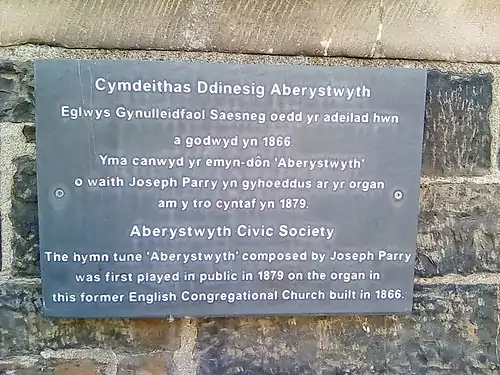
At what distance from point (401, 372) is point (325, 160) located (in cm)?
44

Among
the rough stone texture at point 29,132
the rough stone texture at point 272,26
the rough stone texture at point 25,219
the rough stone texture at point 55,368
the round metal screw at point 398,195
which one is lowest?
the rough stone texture at point 55,368

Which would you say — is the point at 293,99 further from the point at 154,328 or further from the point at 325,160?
the point at 154,328

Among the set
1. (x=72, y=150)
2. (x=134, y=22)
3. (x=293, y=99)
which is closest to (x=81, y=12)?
(x=134, y=22)

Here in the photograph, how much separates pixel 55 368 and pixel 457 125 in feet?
2.80

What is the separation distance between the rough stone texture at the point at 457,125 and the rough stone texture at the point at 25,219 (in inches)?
27.6

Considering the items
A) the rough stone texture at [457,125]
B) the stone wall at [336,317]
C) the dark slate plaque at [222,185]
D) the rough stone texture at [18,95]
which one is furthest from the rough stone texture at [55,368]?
the rough stone texture at [457,125]

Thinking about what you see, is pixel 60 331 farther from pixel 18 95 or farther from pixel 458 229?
pixel 458 229

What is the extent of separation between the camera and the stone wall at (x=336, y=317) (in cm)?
93

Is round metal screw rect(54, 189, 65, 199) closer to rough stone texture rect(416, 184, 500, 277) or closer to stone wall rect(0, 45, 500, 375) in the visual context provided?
stone wall rect(0, 45, 500, 375)

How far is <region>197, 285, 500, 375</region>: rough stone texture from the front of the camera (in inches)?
38.7

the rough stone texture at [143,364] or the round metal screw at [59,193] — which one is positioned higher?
the round metal screw at [59,193]

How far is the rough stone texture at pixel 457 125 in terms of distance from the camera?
97 centimetres

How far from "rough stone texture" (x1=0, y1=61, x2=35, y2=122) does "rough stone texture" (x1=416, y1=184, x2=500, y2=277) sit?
716 millimetres

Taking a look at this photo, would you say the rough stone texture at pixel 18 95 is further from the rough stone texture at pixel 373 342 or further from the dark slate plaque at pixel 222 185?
the rough stone texture at pixel 373 342
